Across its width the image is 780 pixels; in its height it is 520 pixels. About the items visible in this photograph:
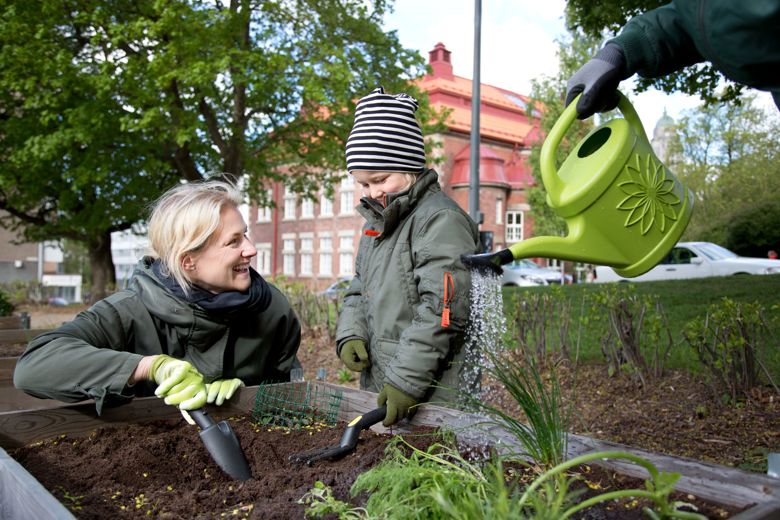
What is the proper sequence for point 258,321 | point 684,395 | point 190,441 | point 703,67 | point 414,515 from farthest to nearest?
point 703,67 < point 684,395 < point 258,321 < point 190,441 < point 414,515

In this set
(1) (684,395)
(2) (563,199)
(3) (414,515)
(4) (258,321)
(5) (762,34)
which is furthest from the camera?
(1) (684,395)

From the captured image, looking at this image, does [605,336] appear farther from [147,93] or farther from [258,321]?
[147,93]

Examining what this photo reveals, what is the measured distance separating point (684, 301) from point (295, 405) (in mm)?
7775

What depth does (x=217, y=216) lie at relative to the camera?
7.09ft

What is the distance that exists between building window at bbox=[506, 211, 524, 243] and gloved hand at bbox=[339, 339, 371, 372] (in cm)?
3271

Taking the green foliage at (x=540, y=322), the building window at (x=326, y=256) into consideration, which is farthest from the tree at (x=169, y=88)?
the building window at (x=326, y=256)

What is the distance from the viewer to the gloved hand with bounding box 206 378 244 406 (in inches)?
78.6

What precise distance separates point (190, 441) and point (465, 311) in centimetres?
88

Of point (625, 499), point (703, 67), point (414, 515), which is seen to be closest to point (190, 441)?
point (414, 515)

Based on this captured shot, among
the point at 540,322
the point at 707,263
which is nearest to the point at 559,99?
the point at 707,263

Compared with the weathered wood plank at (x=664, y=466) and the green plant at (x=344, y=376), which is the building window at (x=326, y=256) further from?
the weathered wood plank at (x=664, y=466)

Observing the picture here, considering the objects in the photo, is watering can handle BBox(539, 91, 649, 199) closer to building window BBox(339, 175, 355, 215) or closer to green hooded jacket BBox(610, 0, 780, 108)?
green hooded jacket BBox(610, 0, 780, 108)

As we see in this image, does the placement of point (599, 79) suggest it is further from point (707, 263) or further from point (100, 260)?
point (100, 260)

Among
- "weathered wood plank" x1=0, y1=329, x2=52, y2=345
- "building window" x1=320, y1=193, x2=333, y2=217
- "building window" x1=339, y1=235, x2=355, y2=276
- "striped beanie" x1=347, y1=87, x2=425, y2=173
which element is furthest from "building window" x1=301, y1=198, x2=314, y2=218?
"striped beanie" x1=347, y1=87, x2=425, y2=173
